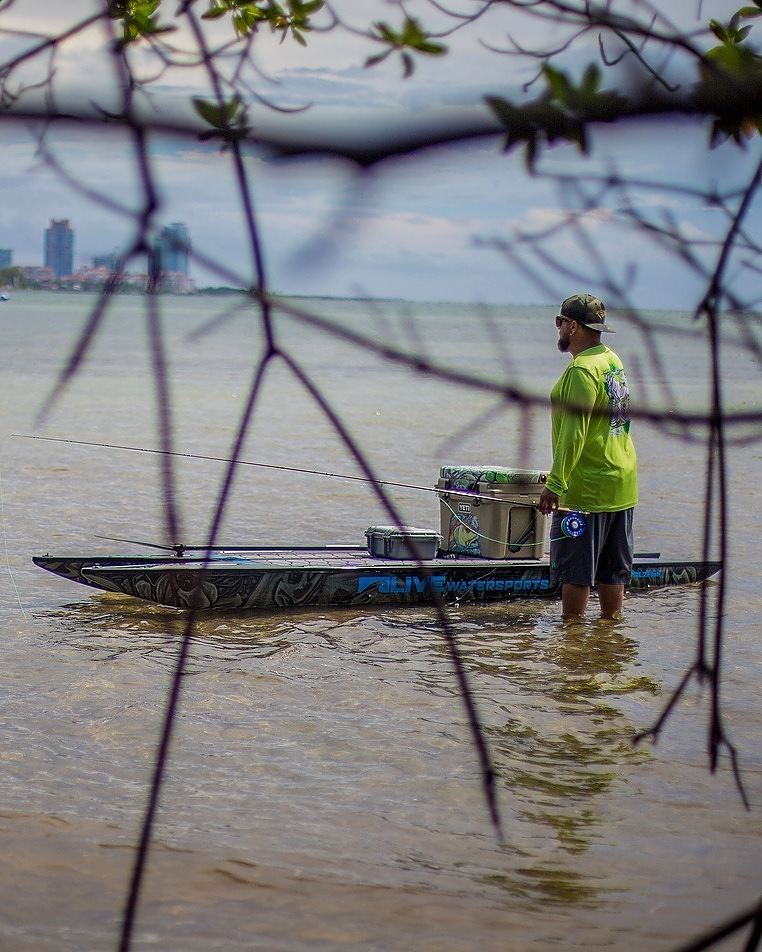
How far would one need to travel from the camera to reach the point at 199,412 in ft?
92.6

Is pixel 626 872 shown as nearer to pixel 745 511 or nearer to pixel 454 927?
pixel 454 927

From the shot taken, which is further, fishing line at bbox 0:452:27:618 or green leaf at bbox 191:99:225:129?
fishing line at bbox 0:452:27:618

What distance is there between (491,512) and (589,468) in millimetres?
1660

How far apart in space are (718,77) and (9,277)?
0.83m

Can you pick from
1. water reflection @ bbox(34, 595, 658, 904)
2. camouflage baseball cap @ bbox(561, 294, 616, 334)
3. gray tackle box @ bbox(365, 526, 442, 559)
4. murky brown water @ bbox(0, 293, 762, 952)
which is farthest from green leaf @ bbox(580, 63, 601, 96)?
gray tackle box @ bbox(365, 526, 442, 559)

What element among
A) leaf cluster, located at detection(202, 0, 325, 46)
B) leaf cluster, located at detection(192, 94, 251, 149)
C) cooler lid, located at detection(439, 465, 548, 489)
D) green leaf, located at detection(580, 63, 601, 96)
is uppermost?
leaf cluster, located at detection(202, 0, 325, 46)

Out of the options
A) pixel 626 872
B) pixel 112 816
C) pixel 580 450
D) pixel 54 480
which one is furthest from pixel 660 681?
pixel 54 480

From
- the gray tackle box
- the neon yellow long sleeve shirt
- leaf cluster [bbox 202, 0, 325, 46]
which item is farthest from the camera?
the gray tackle box

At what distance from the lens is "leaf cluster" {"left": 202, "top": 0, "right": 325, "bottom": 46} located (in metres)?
2.25

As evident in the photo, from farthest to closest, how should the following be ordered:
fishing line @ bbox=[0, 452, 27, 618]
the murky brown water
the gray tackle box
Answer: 1. fishing line @ bbox=[0, 452, 27, 618]
2. the gray tackle box
3. the murky brown water

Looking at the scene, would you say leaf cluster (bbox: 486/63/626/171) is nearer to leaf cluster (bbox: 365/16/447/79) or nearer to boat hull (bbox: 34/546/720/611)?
leaf cluster (bbox: 365/16/447/79)

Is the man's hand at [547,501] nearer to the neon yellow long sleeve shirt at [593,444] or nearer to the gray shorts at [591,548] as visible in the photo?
the neon yellow long sleeve shirt at [593,444]

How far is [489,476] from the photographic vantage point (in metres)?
8.92

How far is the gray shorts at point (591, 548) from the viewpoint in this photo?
7848 mm
